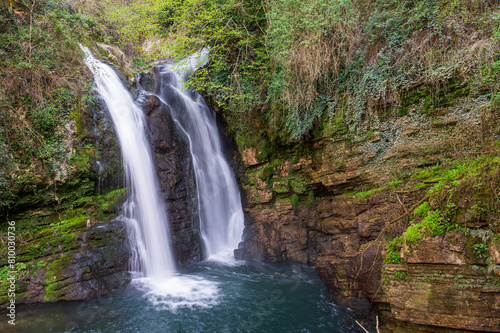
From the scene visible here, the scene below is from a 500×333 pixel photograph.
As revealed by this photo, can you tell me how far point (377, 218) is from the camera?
5855mm

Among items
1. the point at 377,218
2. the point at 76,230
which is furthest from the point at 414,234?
the point at 76,230

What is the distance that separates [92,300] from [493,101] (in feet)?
31.5

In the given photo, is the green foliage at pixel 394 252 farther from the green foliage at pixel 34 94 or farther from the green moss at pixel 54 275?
the green foliage at pixel 34 94

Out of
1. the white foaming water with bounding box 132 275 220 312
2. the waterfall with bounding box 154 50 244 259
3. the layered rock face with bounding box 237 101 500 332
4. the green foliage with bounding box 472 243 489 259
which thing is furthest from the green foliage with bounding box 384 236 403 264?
the waterfall with bounding box 154 50 244 259

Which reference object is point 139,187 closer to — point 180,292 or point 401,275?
point 180,292

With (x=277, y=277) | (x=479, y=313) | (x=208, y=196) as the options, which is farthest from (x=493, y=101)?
(x=208, y=196)

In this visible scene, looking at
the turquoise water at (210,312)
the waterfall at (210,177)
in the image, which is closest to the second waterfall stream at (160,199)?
the waterfall at (210,177)

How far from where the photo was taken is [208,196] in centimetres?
1109

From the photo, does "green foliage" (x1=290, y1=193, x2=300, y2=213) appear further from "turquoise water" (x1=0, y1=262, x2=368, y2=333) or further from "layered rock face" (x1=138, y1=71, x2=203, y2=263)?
"layered rock face" (x1=138, y1=71, x2=203, y2=263)

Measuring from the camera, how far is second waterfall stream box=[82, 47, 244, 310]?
25.1ft

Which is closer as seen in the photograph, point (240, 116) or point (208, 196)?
point (240, 116)

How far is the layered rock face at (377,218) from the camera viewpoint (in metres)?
3.54

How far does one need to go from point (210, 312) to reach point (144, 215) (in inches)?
167

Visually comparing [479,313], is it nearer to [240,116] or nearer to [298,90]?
[298,90]
